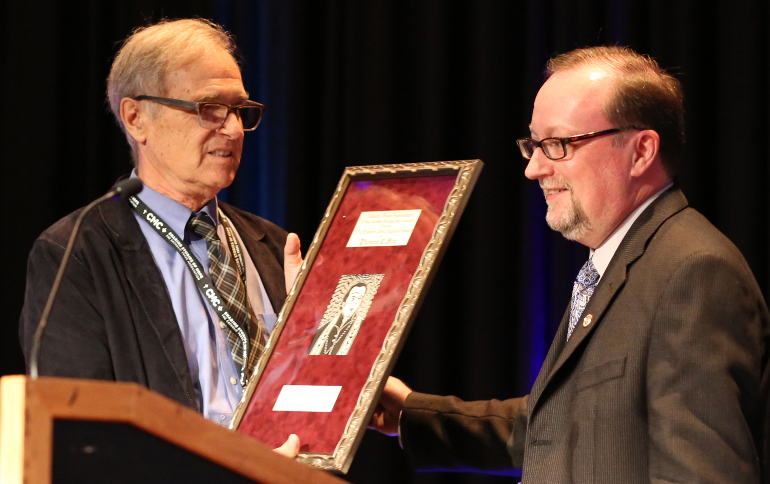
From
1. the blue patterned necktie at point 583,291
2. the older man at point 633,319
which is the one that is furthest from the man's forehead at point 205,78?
the blue patterned necktie at point 583,291

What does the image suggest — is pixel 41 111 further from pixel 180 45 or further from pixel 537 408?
pixel 537 408

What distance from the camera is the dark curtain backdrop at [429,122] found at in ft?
10.6

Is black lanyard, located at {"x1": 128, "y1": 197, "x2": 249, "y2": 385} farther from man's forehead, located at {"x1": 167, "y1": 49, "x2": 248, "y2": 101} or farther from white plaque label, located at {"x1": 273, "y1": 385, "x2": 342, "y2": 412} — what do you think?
man's forehead, located at {"x1": 167, "y1": 49, "x2": 248, "y2": 101}

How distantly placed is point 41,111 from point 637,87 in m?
2.85

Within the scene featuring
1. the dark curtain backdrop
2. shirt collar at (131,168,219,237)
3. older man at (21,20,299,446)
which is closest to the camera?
older man at (21,20,299,446)

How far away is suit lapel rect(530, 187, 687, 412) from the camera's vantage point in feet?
6.39

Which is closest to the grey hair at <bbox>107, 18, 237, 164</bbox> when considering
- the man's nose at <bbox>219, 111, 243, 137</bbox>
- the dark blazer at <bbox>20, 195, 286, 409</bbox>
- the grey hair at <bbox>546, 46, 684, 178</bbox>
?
the man's nose at <bbox>219, 111, 243, 137</bbox>

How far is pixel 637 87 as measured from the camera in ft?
7.06

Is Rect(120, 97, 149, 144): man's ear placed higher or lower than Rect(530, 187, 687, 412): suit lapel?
higher

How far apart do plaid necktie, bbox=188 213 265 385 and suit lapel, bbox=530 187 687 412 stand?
2.50 ft

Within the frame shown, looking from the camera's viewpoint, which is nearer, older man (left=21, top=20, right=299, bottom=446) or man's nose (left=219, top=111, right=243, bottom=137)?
older man (left=21, top=20, right=299, bottom=446)

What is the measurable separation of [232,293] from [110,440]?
55.7 inches

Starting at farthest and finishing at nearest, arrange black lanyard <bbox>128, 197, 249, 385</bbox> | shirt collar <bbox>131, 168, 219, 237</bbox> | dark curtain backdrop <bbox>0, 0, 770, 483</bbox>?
dark curtain backdrop <bbox>0, 0, 770, 483</bbox>
shirt collar <bbox>131, 168, 219, 237</bbox>
black lanyard <bbox>128, 197, 249, 385</bbox>

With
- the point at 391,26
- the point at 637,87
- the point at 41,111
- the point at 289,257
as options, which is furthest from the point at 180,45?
the point at 41,111
